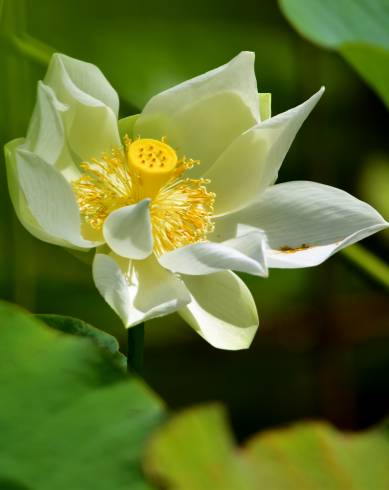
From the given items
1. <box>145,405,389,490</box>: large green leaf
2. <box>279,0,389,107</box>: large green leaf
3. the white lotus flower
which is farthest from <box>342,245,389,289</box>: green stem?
<box>145,405,389,490</box>: large green leaf

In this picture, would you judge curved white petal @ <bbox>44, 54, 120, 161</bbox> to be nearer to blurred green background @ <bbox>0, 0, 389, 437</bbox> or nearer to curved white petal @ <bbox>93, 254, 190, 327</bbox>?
curved white petal @ <bbox>93, 254, 190, 327</bbox>

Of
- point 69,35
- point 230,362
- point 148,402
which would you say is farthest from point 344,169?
point 148,402

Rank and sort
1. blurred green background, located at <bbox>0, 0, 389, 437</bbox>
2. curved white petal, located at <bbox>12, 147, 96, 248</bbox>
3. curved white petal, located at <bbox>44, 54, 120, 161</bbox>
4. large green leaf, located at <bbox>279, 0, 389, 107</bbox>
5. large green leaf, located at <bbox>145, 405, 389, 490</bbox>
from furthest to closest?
1. blurred green background, located at <bbox>0, 0, 389, 437</bbox>
2. large green leaf, located at <bbox>279, 0, 389, 107</bbox>
3. curved white petal, located at <bbox>44, 54, 120, 161</bbox>
4. curved white petal, located at <bbox>12, 147, 96, 248</bbox>
5. large green leaf, located at <bbox>145, 405, 389, 490</bbox>

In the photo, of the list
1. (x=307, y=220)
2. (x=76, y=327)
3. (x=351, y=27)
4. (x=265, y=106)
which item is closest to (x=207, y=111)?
(x=265, y=106)

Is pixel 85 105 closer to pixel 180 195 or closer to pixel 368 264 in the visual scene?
pixel 180 195

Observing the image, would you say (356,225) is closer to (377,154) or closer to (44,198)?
(44,198)

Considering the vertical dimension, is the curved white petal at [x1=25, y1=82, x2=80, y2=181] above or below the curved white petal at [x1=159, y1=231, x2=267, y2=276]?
above

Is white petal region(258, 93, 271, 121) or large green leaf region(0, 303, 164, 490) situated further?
white petal region(258, 93, 271, 121)
